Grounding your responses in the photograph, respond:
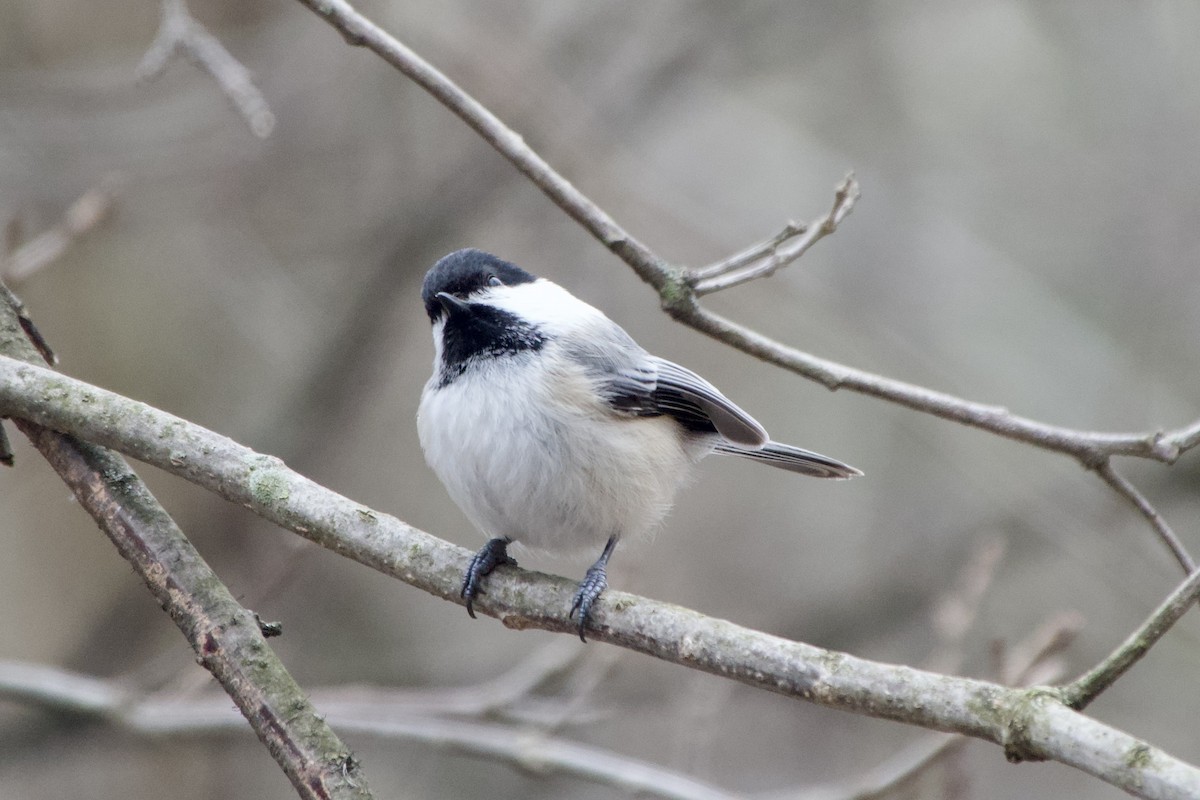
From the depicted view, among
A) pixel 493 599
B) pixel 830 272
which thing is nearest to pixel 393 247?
pixel 830 272

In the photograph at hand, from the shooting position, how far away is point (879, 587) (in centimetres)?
542

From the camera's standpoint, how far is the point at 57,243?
3.26 metres

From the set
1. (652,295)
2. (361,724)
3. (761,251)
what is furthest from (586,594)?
(652,295)

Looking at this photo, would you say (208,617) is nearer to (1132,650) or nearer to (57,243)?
(1132,650)

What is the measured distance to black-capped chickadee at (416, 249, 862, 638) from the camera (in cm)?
269

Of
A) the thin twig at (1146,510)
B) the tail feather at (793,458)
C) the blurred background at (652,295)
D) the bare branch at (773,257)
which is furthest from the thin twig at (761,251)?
the blurred background at (652,295)

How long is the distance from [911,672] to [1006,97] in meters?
5.64

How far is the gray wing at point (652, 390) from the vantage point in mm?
2873

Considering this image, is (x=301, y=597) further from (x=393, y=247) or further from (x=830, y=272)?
(x=830, y=272)

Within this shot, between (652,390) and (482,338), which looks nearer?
(482,338)

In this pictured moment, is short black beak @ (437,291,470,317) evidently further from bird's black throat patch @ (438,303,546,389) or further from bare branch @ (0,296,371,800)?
bare branch @ (0,296,371,800)

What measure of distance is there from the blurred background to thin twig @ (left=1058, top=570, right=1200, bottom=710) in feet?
10.7

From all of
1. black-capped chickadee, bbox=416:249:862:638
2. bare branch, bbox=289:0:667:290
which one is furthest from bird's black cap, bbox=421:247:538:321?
bare branch, bbox=289:0:667:290

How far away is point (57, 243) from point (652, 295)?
3.88 m
